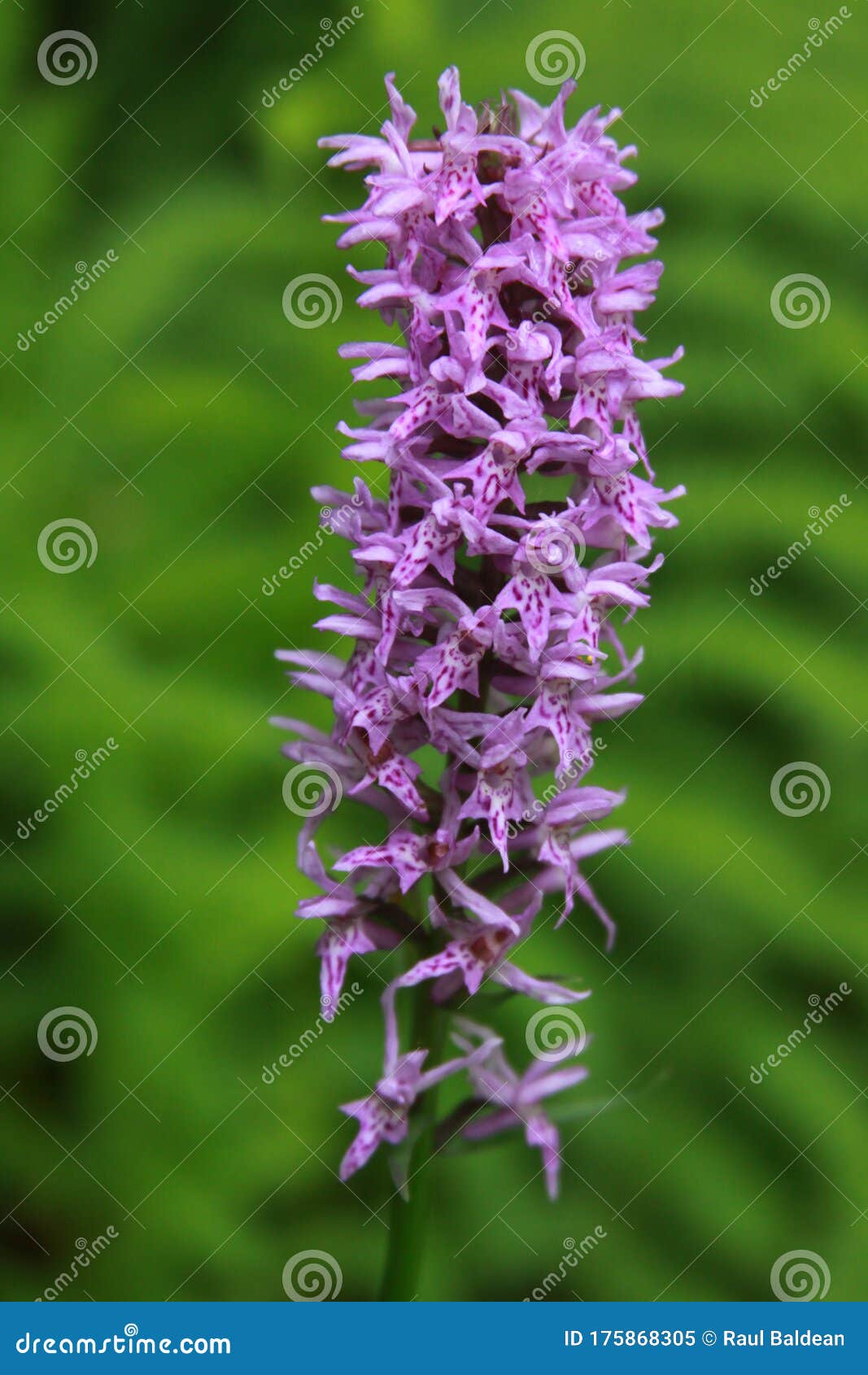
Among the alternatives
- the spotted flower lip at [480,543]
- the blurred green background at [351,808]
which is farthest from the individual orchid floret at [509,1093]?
the blurred green background at [351,808]

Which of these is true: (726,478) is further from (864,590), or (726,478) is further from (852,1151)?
(852,1151)

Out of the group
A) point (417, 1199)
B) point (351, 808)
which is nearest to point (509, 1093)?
Answer: point (417, 1199)

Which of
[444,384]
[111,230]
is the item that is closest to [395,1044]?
[444,384]

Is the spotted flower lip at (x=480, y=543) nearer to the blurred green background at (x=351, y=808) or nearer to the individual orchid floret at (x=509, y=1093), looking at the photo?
the individual orchid floret at (x=509, y=1093)

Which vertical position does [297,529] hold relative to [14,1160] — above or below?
above

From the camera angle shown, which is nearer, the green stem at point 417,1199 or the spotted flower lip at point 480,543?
the spotted flower lip at point 480,543

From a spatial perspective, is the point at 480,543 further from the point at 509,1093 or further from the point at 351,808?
the point at 351,808
